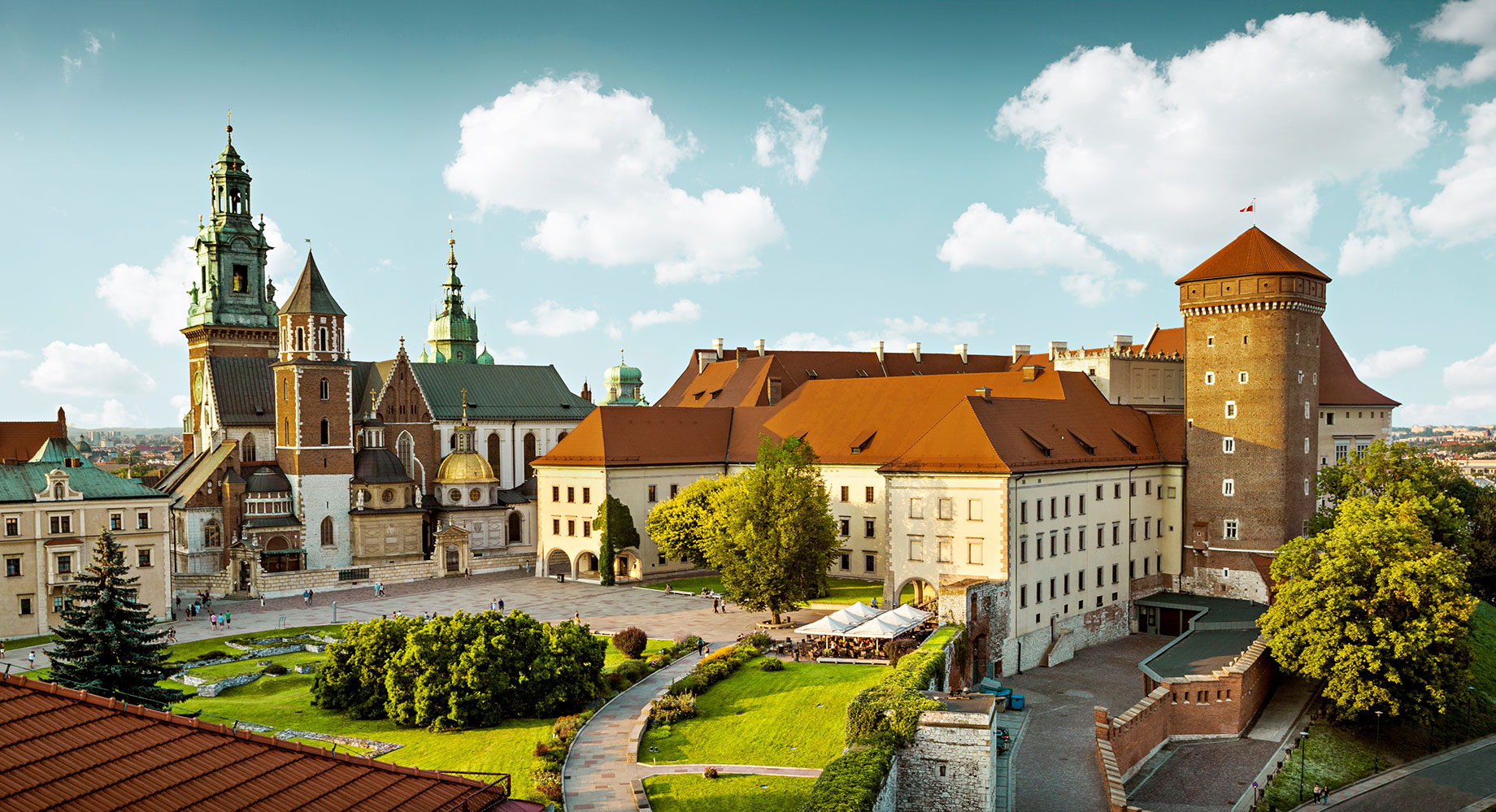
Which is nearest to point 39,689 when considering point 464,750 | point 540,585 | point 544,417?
point 464,750

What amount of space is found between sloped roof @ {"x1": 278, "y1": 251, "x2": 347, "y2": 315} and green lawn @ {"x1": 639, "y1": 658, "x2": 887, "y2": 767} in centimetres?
5150

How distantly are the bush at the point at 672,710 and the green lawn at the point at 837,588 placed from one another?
1827 centimetres

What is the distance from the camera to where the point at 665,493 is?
73250mm

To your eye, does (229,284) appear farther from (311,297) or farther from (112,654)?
(112,654)

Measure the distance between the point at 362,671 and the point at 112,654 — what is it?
785cm

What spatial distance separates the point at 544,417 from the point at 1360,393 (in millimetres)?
63477

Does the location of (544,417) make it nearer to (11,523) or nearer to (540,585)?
(540,585)

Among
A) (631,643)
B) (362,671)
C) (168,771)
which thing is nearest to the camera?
(168,771)

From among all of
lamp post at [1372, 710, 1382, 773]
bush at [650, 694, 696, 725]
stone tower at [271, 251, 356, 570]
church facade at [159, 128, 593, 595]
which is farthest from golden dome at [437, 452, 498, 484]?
lamp post at [1372, 710, 1382, 773]

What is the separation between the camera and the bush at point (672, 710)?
3716 cm

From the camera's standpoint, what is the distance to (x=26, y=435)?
3054 inches

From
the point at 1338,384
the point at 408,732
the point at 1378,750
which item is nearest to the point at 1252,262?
the point at 1338,384

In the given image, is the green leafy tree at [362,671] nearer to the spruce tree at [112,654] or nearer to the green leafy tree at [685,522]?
the spruce tree at [112,654]

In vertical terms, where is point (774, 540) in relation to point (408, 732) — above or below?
above
